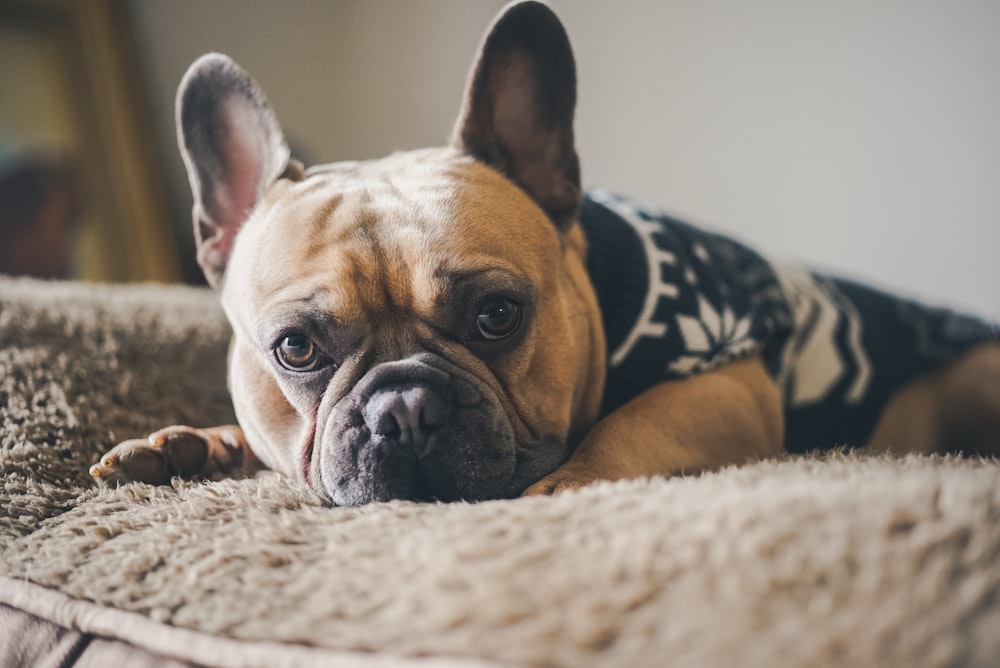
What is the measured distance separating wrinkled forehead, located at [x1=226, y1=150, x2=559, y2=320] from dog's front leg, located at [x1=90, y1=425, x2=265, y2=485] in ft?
0.75

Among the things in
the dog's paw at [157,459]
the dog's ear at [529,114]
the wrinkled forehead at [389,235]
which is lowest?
the dog's paw at [157,459]

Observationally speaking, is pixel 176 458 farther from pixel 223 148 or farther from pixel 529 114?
pixel 529 114

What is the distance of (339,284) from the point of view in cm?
103

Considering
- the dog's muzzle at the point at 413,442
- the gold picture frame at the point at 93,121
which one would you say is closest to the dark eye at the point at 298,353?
the dog's muzzle at the point at 413,442

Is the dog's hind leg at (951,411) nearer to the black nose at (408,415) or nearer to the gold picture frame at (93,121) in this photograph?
the black nose at (408,415)

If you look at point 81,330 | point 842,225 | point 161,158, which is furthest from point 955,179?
point 161,158

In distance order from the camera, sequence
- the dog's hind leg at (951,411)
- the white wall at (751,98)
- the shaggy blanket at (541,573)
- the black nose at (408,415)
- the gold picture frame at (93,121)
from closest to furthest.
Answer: the shaggy blanket at (541,573) < the black nose at (408,415) < the dog's hind leg at (951,411) < the white wall at (751,98) < the gold picture frame at (93,121)

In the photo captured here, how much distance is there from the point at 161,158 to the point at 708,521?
10.7 ft

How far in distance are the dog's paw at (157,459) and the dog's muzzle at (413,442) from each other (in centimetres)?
26

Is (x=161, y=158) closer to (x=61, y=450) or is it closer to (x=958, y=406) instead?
(x=61, y=450)

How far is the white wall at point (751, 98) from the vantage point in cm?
249

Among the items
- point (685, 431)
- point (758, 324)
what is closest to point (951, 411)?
point (758, 324)

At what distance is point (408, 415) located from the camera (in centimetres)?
93

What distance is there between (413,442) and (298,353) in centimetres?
24
